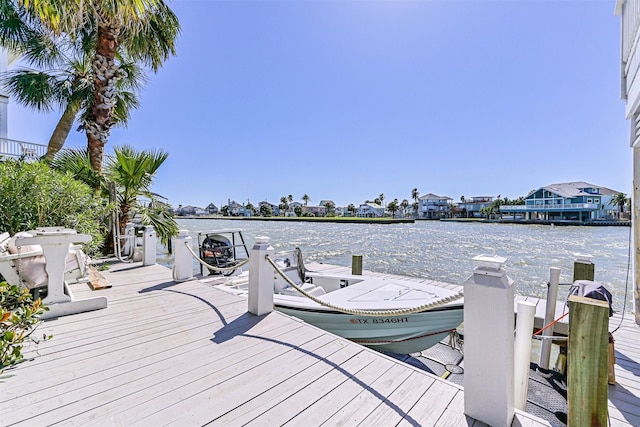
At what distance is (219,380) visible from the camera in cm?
216

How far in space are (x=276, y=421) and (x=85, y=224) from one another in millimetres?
5897

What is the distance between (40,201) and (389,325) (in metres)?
6.41

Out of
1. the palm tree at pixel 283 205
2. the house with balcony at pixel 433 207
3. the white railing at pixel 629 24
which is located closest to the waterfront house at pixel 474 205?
the house with balcony at pixel 433 207

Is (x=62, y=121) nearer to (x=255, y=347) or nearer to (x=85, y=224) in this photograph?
(x=85, y=224)

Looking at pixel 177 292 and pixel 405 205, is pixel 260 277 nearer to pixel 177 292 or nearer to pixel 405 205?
pixel 177 292

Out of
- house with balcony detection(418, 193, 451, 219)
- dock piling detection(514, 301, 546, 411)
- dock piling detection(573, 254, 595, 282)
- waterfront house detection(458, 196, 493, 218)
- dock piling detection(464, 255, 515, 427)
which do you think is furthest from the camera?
house with balcony detection(418, 193, 451, 219)

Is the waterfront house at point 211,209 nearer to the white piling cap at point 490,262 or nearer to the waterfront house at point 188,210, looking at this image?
the waterfront house at point 188,210

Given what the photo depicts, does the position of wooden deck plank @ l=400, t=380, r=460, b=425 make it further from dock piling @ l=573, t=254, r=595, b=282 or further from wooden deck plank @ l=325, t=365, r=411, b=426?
dock piling @ l=573, t=254, r=595, b=282

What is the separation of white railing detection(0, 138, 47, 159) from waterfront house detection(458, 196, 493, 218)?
8997 centimetres

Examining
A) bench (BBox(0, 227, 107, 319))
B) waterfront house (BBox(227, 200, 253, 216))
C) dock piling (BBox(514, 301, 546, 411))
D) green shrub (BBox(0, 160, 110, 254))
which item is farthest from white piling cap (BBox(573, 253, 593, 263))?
waterfront house (BBox(227, 200, 253, 216))

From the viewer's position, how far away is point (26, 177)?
4922mm

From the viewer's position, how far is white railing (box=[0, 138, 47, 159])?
1106cm

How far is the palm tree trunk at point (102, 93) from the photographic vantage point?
761 cm

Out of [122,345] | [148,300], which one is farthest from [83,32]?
[122,345]
